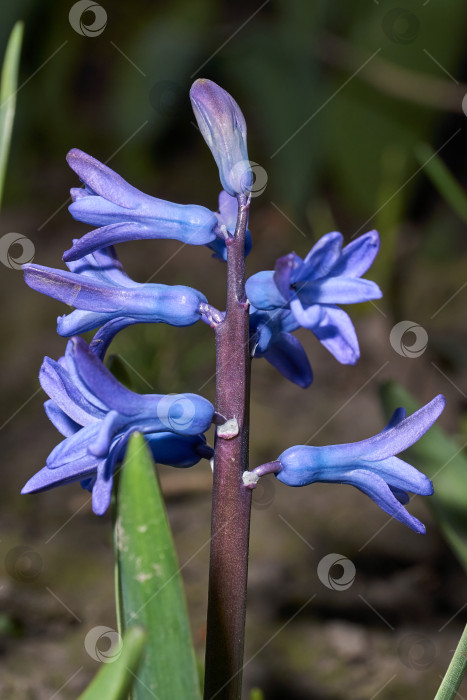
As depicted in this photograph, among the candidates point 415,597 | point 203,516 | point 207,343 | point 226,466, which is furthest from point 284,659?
point 207,343

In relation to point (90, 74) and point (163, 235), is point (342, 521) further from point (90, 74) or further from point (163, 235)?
point (90, 74)

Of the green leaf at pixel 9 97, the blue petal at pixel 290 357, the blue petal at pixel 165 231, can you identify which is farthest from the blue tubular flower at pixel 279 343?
the green leaf at pixel 9 97

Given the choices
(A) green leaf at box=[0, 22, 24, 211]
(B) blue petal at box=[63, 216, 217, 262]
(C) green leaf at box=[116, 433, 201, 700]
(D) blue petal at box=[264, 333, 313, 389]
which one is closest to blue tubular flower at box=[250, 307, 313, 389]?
(D) blue petal at box=[264, 333, 313, 389]

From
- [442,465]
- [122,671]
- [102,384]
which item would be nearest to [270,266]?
[442,465]

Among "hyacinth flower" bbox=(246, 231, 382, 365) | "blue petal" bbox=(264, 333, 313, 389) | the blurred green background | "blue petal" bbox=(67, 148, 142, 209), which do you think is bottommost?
the blurred green background

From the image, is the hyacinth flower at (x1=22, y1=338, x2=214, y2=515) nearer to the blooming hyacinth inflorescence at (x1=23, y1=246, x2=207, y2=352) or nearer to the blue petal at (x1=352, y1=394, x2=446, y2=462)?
the blooming hyacinth inflorescence at (x1=23, y1=246, x2=207, y2=352)

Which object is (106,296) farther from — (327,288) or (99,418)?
(327,288)
